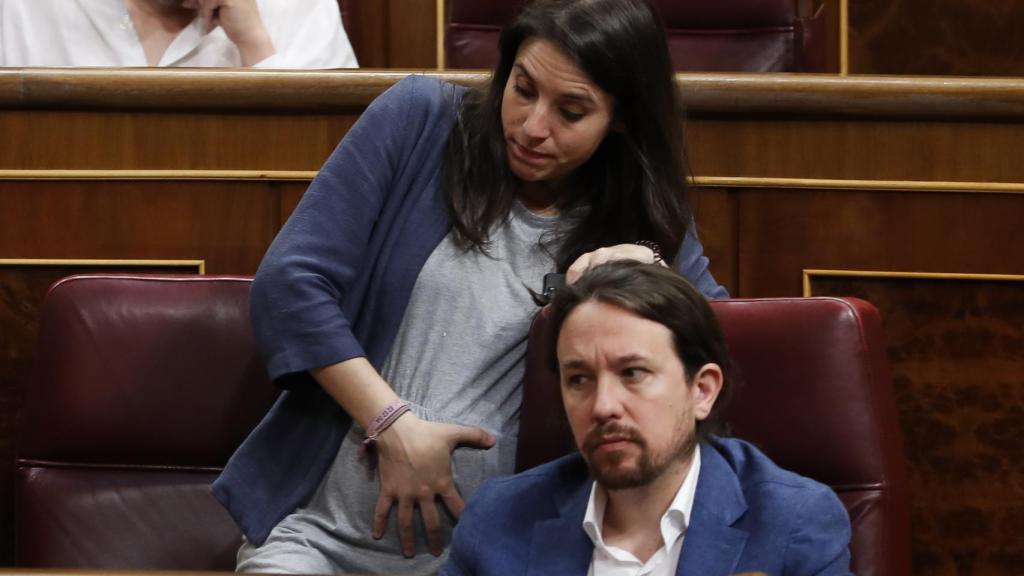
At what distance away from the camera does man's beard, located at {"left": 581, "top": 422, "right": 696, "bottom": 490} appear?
54 cm

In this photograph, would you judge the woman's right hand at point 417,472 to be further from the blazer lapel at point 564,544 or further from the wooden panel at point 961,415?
the wooden panel at point 961,415

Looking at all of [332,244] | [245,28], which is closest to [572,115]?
[332,244]

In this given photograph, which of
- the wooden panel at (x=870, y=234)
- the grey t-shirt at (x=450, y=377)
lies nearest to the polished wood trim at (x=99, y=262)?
the grey t-shirt at (x=450, y=377)

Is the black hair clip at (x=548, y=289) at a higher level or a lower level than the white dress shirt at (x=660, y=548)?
higher

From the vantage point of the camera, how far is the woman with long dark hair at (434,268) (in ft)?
2.12

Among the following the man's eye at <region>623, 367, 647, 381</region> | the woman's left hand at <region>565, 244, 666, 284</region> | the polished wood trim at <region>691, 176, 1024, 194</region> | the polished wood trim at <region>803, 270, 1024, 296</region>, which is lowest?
the polished wood trim at <region>803, 270, 1024, 296</region>

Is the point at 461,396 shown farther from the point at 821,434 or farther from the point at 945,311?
the point at 945,311

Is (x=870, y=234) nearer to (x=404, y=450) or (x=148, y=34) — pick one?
(x=404, y=450)

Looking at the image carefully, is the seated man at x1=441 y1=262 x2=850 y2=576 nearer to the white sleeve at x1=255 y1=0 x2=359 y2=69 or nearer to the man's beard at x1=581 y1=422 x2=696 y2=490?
the man's beard at x1=581 y1=422 x2=696 y2=490

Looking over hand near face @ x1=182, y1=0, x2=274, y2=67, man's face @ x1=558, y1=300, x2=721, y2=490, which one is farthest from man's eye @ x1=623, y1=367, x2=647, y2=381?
hand near face @ x1=182, y1=0, x2=274, y2=67

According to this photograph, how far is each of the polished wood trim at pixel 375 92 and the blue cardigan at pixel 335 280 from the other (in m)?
0.16

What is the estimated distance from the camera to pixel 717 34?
3.94 ft

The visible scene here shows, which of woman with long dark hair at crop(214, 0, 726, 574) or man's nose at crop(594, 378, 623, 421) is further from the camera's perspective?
woman with long dark hair at crop(214, 0, 726, 574)

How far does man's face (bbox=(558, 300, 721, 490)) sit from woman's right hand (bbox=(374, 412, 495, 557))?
0.10 m
